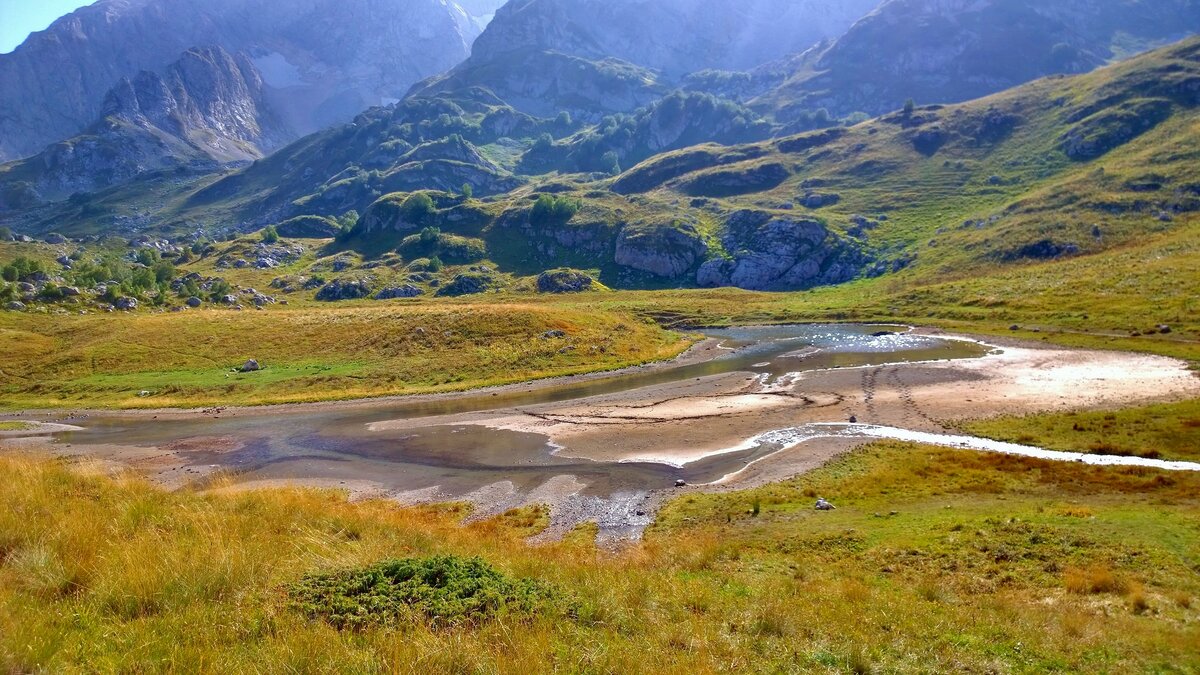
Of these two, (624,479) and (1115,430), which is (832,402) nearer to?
(1115,430)

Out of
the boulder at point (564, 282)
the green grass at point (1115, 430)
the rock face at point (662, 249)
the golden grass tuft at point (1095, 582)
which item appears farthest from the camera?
the rock face at point (662, 249)

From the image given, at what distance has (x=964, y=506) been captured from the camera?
78.0ft

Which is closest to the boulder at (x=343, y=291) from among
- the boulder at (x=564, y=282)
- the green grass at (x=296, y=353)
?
the boulder at (x=564, y=282)

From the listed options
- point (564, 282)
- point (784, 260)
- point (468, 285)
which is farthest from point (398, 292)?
point (784, 260)

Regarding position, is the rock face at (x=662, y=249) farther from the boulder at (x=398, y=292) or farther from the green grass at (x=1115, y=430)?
the green grass at (x=1115, y=430)

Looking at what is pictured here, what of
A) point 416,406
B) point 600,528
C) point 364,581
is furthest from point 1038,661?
point 416,406

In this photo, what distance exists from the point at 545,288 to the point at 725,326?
2466 inches

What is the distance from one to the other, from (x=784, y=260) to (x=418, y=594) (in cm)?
17398

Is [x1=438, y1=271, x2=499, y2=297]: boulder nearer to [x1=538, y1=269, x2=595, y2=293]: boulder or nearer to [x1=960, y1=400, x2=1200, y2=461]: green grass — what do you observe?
[x1=538, y1=269, x2=595, y2=293]: boulder

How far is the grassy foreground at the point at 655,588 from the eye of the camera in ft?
24.5

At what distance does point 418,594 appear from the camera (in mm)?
9883

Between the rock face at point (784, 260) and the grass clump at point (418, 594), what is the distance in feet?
538

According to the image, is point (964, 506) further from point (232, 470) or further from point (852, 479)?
point (232, 470)

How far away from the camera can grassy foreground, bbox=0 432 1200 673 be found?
7457 mm
